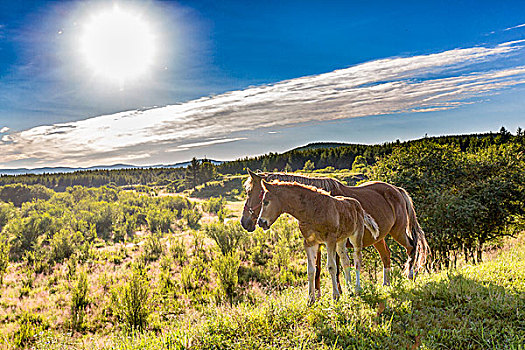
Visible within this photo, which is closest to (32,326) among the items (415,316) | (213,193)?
(415,316)

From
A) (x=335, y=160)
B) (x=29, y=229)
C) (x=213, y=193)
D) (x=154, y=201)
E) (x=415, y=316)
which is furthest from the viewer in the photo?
(x=335, y=160)

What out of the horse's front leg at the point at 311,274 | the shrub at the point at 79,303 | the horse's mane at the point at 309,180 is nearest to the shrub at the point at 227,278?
the shrub at the point at 79,303

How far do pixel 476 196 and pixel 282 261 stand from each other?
24.7 feet

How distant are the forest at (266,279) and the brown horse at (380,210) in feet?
2.43

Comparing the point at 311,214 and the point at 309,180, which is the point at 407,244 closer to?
the point at 309,180

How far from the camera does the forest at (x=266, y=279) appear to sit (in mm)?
3555

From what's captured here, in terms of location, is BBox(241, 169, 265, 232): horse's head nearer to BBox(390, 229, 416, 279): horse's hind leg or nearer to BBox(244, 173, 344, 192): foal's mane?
BBox(244, 173, 344, 192): foal's mane

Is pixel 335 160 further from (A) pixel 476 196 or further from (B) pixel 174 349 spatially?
(B) pixel 174 349

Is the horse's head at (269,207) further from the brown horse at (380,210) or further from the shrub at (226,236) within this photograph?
the shrub at (226,236)

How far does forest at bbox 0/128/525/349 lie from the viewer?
3555mm

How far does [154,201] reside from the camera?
3041 cm

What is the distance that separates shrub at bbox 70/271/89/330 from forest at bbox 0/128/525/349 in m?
0.04

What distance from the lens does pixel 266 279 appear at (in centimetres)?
1137

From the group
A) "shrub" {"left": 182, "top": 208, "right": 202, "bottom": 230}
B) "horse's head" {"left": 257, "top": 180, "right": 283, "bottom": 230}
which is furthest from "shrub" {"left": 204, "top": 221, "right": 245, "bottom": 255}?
"horse's head" {"left": 257, "top": 180, "right": 283, "bottom": 230}
